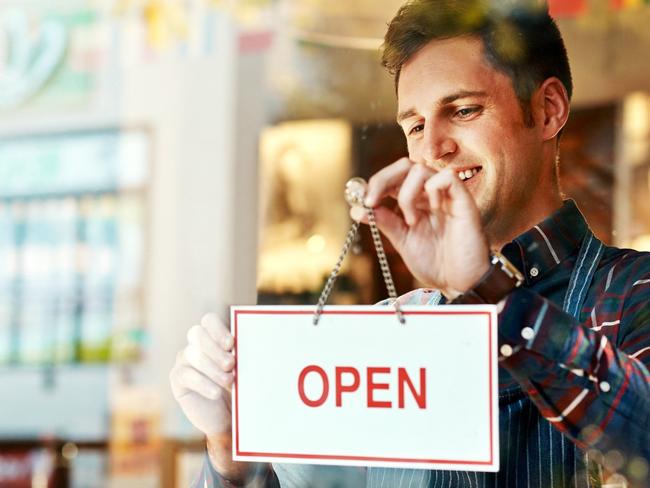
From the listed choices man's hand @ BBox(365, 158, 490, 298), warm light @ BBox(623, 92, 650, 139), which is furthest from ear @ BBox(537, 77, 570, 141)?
warm light @ BBox(623, 92, 650, 139)

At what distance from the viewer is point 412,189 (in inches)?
27.9

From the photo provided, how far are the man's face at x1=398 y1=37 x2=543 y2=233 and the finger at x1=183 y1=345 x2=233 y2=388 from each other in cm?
29

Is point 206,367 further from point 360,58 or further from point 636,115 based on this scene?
point 636,115

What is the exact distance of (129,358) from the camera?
84.0 inches

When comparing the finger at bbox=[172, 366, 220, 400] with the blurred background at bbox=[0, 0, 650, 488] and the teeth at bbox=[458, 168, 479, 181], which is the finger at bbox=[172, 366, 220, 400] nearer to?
the teeth at bbox=[458, 168, 479, 181]

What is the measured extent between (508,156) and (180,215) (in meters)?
1.32

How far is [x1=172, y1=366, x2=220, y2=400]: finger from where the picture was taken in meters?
0.81

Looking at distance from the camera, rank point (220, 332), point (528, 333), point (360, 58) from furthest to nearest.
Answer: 1. point (360, 58)
2. point (220, 332)
3. point (528, 333)

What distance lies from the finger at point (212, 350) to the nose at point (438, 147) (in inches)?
10.8

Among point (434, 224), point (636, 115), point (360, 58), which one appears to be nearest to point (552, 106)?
point (434, 224)

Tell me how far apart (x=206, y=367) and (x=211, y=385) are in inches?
Answer: 0.7

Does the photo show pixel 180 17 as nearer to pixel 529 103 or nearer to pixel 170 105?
pixel 170 105

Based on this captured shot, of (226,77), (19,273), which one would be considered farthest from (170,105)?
(19,273)

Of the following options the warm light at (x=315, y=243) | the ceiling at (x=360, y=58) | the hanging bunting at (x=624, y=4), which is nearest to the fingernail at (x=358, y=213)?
the ceiling at (x=360, y=58)
